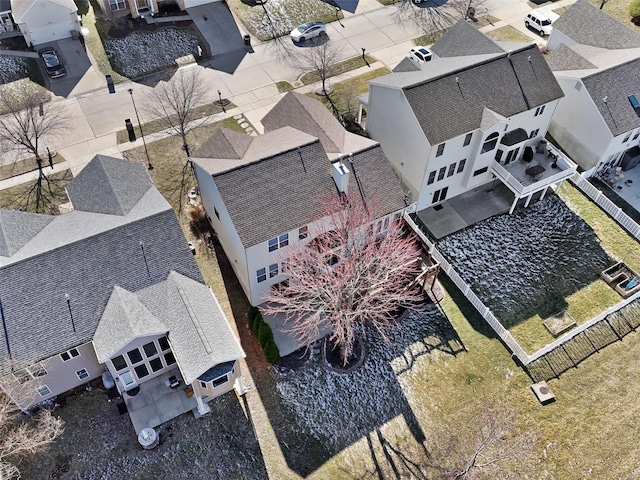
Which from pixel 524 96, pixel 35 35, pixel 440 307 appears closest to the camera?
pixel 440 307

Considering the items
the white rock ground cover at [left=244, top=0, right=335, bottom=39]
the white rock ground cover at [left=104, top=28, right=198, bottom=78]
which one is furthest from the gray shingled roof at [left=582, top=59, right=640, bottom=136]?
the white rock ground cover at [left=104, top=28, right=198, bottom=78]

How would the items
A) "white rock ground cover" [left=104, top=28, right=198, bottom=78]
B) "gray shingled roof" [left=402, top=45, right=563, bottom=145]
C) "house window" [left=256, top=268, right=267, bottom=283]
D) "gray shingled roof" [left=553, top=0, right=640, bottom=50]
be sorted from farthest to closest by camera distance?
"white rock ground cover" [left=104, top=28, right=198, bottom=78] < "gray shingled roof" [left=553, top=0, right=640, bottom=50] < "gray shingled roof" [left=402, top=45, right=563, bottom=145] < "house window" [left=256, top=268, right=267, bottom=283]

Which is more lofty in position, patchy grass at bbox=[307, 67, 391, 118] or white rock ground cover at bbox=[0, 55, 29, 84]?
white rock ground cover at bbox=[0, 55, 29, 84]

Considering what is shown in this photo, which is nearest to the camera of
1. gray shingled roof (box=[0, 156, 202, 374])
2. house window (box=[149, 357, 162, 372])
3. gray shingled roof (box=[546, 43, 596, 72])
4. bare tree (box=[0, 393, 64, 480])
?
bare tree (box=[0, 393, 64, 480])

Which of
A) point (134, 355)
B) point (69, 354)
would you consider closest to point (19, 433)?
point (69, 354)

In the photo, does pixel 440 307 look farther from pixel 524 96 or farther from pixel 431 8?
pixel 431 8

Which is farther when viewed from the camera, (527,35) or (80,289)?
(527,35)

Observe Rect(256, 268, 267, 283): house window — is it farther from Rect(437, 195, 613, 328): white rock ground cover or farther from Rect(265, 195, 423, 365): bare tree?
Rect(437, 195, 613, 328): white rock ground cover

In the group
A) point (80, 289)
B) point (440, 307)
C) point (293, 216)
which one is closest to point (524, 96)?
point (440, 307)
